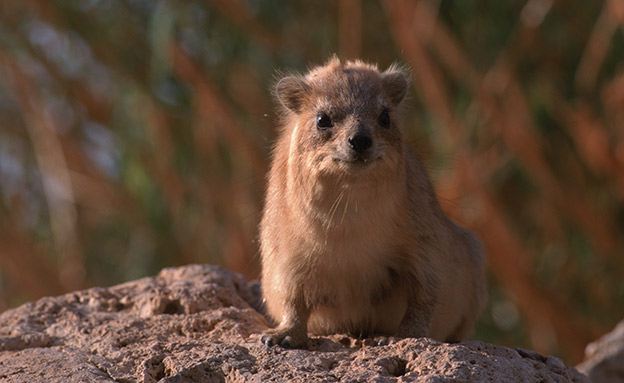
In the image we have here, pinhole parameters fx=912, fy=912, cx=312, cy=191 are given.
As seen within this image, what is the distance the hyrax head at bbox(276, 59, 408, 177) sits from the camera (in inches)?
192

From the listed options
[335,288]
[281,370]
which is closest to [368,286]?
[335,288]

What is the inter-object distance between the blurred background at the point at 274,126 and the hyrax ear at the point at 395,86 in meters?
4.20

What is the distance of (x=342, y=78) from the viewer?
5.31 m

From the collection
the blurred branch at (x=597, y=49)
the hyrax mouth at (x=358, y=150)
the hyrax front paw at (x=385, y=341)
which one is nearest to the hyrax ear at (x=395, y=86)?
the hyrax mouth at (x=358, y=150)

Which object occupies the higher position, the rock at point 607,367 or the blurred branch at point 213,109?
the blurred branch at point 213,109

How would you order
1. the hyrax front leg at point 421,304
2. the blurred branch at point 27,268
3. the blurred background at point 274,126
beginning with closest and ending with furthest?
the hyrax front leg at point 421,304
the blurred background at point 274,126
the blurred branch at point 27,268

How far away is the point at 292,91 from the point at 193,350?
1.78 m

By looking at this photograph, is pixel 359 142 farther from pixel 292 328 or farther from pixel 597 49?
pixel 597 49

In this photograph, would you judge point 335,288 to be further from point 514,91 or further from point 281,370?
point 514,91

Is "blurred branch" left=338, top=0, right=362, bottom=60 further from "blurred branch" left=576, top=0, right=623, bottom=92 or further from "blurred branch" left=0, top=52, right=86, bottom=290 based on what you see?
"blurred branch" left=0, top=52, right=86, bottom=290

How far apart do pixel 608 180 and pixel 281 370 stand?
7899 mm

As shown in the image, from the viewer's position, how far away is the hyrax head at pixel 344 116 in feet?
16.0

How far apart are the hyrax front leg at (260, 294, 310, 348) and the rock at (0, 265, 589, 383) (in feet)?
0.25

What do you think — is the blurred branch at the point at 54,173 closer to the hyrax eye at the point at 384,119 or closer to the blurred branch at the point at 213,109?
the blurred branch at the point at 213,109
